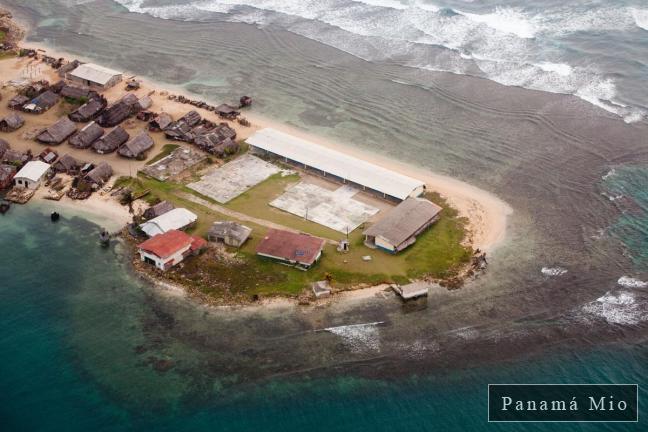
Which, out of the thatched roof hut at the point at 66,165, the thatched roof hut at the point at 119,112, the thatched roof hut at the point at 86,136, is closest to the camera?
the thatched roof hut at the point at 66,165

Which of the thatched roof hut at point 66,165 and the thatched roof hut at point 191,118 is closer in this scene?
the thatched roof hut at point 66,165

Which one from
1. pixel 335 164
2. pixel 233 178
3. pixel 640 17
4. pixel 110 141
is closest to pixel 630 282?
pixel 335 164

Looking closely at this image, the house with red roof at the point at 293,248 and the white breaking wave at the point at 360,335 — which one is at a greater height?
the house with red roof at the point at 293,248

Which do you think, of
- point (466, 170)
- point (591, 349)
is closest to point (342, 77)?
point (466, 170)

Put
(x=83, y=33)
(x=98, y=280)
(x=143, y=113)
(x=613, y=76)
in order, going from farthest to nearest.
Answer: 1. (x=83, y=33)
2. (x=613, y=76)
3. (x=143, y=113)
4. (x=98, y=280)

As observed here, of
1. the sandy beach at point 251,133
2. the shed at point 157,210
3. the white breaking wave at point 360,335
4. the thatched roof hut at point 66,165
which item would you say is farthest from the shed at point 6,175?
the white breaking wave at point 360,335

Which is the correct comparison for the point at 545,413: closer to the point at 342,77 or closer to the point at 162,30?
the point at 342,77

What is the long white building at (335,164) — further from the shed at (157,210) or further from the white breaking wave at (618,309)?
the white breaking wave at (618,309)
